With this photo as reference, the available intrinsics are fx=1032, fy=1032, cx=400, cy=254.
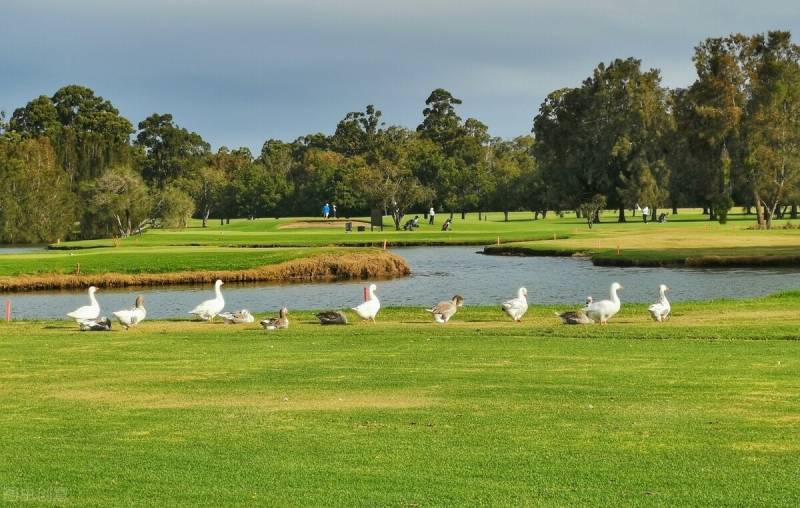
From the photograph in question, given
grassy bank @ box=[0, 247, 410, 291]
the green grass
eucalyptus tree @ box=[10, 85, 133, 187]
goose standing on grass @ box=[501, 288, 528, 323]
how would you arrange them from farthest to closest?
eucalyptus tree @ box=[10, 85, 133, 187] < the green grass < grassy bank @ box=[0, 247, 410, 291] < goose standing on grass @ box=[501, 288, 528, 323]

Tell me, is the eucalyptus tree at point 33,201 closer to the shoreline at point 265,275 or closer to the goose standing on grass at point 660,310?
the shoreline at point 265,275

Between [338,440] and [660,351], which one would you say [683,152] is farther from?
[338,440]

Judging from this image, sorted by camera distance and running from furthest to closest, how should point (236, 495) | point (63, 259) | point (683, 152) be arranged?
point (683, 152) < point (63, 259) < point (236, 495)

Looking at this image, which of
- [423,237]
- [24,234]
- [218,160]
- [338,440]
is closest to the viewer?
[338,440]

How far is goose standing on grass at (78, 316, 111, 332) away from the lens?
86.6 feet

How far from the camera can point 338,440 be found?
1218 cm

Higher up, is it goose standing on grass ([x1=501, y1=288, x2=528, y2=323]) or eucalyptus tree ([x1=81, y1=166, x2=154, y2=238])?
eucalyptus tree ([x1=81, y1=166, x2=154, y2=238])

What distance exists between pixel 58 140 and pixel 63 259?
77.9 meters

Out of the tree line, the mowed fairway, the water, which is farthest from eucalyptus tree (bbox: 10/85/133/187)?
the mowed fairway

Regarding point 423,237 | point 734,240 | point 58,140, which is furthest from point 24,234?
point 734,240

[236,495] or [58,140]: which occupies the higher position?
[58,140]

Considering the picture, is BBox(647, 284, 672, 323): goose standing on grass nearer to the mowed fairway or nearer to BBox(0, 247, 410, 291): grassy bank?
the mowed fairway

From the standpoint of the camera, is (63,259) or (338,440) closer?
(338,440)

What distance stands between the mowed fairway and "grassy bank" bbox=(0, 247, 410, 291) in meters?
28.7
